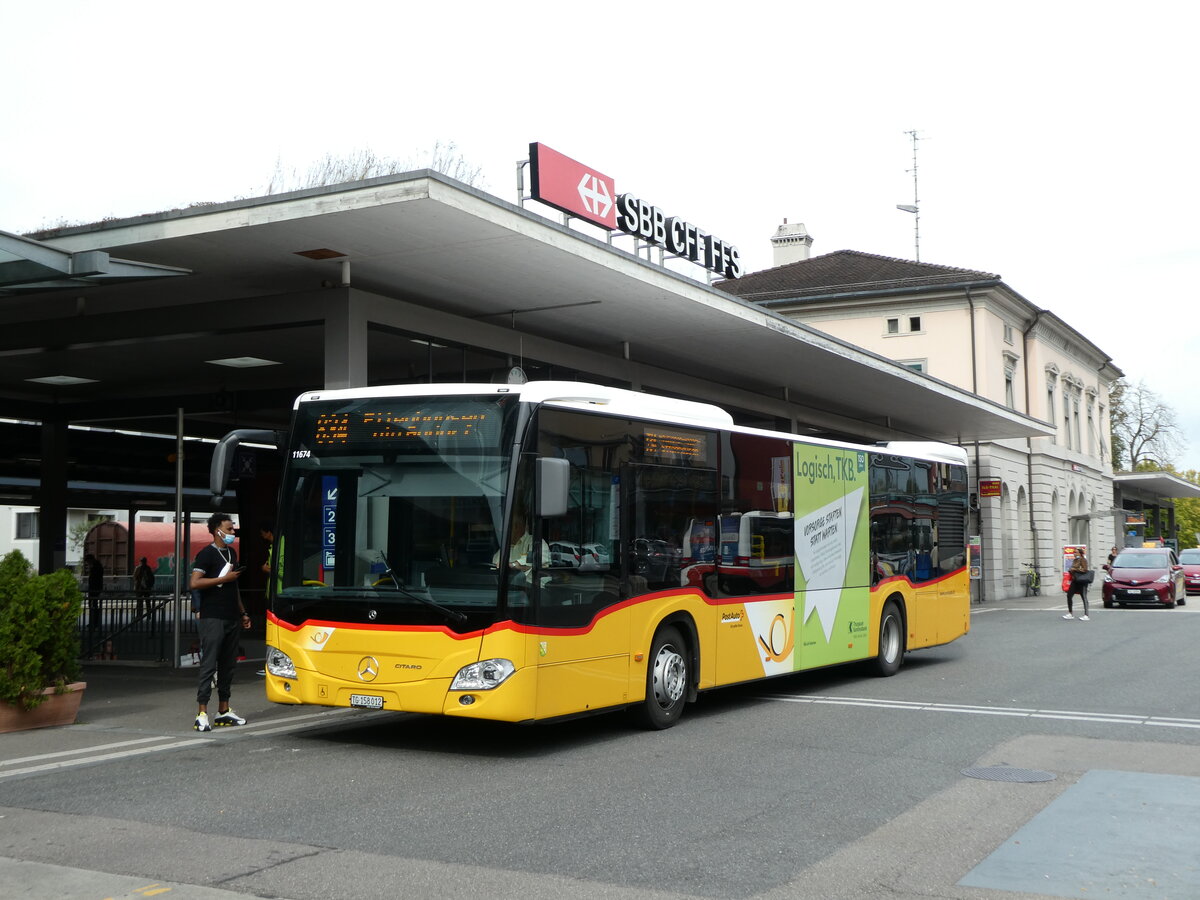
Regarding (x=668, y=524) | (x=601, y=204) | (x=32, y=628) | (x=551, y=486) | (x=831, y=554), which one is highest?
(x=601, y=204)

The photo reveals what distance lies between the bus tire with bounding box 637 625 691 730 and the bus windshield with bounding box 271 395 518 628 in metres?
2.27

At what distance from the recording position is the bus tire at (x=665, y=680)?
35.8 feet

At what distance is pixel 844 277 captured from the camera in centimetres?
4681

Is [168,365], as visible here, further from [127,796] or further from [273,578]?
[127,796]

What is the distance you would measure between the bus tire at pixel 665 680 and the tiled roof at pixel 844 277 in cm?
3256

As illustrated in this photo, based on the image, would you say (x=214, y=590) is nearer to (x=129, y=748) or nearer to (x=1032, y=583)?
(x=129, y=748)

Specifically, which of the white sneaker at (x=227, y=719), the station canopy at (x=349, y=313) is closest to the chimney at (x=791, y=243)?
the station canopy at (x=349, y=313)

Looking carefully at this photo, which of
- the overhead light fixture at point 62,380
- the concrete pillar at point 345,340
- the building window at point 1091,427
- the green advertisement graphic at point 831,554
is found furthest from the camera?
the building window at point 1091,427

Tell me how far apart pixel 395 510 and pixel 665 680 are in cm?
308

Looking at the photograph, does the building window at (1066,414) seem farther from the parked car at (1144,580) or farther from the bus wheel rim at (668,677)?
the bus wheel rim at (668,677)

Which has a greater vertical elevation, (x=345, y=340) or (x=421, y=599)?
(x=345, y=340)

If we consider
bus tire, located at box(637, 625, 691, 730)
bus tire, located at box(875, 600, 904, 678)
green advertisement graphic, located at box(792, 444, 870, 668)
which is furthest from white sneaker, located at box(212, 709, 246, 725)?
bus tire, located at box(875, 600, 904, 678)

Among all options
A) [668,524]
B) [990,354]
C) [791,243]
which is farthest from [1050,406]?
[668,524]

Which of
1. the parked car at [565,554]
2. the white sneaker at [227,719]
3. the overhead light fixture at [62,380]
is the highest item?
the overhead light fixture at [62,380]
